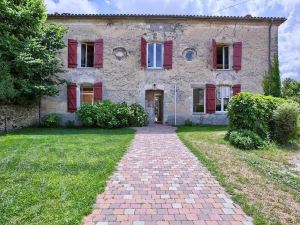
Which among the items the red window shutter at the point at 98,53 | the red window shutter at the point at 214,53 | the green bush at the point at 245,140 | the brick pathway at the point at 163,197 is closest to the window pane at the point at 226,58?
the red window shutter at the point at 214,53

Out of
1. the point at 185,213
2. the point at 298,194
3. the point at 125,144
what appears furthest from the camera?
the point at 125,144

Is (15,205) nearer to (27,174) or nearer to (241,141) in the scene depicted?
(27,174)

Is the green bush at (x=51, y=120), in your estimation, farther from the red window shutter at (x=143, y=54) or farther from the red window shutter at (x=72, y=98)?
the red window shutter at (x=143, y=54)

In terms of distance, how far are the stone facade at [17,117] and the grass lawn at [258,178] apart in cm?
808

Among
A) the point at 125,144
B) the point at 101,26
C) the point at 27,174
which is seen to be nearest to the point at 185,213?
the point at 27,174

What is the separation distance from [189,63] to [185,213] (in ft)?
45.2

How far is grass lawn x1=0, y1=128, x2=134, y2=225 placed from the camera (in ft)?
12.5

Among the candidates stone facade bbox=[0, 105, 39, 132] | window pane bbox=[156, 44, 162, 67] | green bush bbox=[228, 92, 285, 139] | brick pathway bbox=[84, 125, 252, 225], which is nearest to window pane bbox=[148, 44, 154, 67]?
window pane bbox=[156, 44, 162, 67]

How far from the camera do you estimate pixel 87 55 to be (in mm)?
17453

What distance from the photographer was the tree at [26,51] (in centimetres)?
1266

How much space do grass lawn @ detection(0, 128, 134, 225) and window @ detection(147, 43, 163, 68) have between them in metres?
8.99

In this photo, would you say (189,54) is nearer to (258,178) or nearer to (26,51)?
(26,51)

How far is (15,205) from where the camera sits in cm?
402

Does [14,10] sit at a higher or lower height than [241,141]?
higher
